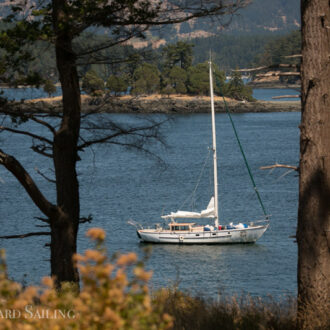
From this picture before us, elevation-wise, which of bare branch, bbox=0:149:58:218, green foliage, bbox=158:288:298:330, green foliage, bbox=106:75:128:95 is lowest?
green foliage, bbox=158:288:298:330

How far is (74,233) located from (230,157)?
50.5 m

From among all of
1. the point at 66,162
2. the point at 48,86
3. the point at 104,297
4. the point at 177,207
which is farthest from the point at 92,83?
the point at 177,207

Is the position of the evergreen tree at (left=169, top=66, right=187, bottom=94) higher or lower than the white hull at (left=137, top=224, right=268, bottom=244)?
higher

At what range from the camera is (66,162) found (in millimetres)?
7895

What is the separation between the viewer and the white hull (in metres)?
31.7

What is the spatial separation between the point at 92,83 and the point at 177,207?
95.3 feet

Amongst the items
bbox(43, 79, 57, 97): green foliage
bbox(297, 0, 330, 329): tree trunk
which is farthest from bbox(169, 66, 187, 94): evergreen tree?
bbox(297, 0, 330, 329): tree trunk

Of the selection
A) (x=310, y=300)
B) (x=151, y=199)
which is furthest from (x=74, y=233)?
(x=151, y=199)

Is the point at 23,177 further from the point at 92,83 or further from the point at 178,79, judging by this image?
the point at 178,79

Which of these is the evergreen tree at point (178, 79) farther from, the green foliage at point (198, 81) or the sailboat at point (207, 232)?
the sailboat at point (207, 232)

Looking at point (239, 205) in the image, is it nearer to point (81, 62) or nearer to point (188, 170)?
point (188, 170)

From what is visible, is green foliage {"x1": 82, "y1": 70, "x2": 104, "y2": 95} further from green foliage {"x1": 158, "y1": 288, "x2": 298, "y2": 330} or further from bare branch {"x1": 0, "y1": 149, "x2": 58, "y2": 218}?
green foliage {"x1": 158, "y1": 288, "x2": 298, "y2": 330}

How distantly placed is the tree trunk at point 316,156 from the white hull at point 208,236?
25.8m

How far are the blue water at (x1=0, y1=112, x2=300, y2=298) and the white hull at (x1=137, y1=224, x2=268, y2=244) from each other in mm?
363
